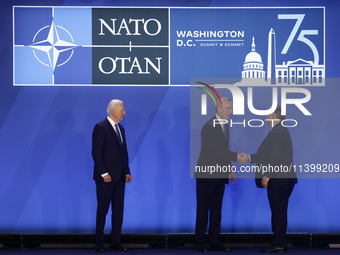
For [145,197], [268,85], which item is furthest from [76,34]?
[268,85]

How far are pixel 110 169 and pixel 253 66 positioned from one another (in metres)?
2.13

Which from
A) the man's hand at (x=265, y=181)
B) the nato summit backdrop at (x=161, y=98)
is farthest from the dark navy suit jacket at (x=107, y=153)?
the man's hand at (x=265, y=181)

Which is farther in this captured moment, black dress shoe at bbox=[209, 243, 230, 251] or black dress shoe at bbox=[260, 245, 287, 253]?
black dress shoe at bbox=[209, 243, 230, 251]

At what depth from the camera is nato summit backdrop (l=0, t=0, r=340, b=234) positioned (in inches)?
173

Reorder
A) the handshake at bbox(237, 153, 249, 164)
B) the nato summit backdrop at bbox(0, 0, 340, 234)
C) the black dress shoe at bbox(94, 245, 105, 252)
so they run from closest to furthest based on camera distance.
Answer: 1. the black dress shoe at bbox(94, 245, 105, 252)
2. the handshake at bbox(237, 153, 249, 164)
3. the nato summit backdrop at bbox(0, 0, 340, 234)

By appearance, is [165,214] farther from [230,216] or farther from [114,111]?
[114,111]

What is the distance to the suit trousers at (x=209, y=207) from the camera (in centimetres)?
404

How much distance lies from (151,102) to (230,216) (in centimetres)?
171

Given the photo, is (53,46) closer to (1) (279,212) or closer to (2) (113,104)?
(2) (113,104)

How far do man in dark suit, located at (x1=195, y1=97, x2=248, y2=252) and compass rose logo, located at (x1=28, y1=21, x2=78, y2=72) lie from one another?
75.9 inches

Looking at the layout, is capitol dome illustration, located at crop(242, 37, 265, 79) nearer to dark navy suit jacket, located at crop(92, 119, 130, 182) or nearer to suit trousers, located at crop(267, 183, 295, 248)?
suit trousers, located at crop(267, 183, 295, 248)

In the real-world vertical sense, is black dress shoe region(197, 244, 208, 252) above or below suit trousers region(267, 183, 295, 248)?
below

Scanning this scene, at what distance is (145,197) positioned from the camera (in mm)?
4422

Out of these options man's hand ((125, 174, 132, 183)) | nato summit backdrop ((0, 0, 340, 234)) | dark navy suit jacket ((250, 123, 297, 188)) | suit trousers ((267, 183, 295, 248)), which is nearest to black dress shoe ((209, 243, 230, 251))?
nato summit backdrop ((0, 0, 340, 234))
